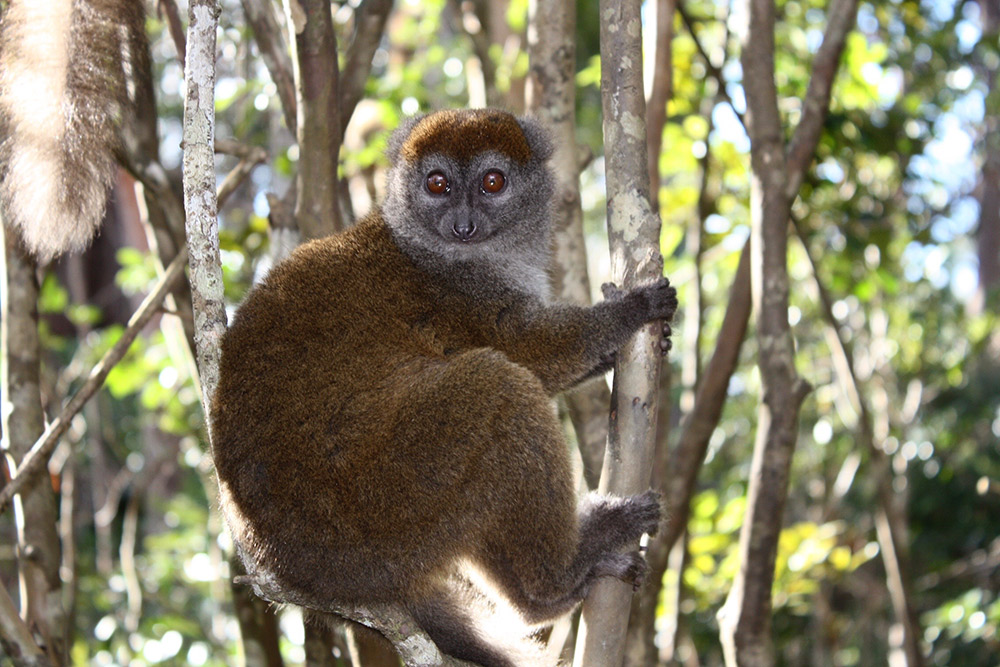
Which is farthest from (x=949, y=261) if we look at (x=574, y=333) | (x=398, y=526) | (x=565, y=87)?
(x=398, y=526)

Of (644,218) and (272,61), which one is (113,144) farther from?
(644,218)

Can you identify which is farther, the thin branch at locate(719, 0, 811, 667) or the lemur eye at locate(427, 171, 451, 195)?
the lemur eye at locate(427, 171, 451, 195)

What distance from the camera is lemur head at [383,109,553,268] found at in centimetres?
407

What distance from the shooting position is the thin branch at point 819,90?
456 cm

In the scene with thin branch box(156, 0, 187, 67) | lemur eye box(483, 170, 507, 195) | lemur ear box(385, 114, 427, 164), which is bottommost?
lemur eye box(483, 170, 507, 195)

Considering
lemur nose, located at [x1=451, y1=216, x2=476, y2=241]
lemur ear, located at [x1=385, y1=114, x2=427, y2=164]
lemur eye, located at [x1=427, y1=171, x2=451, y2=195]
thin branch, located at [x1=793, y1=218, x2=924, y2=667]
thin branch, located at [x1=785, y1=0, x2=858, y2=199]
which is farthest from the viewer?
thin branch, located at [x1=793, y1=218, x2=924, y2=667]

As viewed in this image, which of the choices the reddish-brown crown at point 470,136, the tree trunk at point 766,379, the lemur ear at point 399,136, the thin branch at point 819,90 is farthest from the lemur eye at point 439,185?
the thin branch at point 819,90

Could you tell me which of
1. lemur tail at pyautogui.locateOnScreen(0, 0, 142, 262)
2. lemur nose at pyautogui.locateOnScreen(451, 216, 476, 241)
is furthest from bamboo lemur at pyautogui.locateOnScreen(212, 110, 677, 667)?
lemur tail at pyautogui.locateOnScreen(0, 0, 142, 262)

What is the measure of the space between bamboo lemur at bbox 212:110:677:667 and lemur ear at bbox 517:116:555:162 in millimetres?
858

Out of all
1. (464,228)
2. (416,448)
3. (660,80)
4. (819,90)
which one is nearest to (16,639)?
(416,448)

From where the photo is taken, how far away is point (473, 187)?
4.17m

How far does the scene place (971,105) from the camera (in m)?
10.8

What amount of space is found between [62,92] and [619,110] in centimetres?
209

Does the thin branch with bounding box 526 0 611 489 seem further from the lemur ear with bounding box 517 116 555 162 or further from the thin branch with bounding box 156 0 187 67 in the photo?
the thin branch with bounding box 156 0 187 67
